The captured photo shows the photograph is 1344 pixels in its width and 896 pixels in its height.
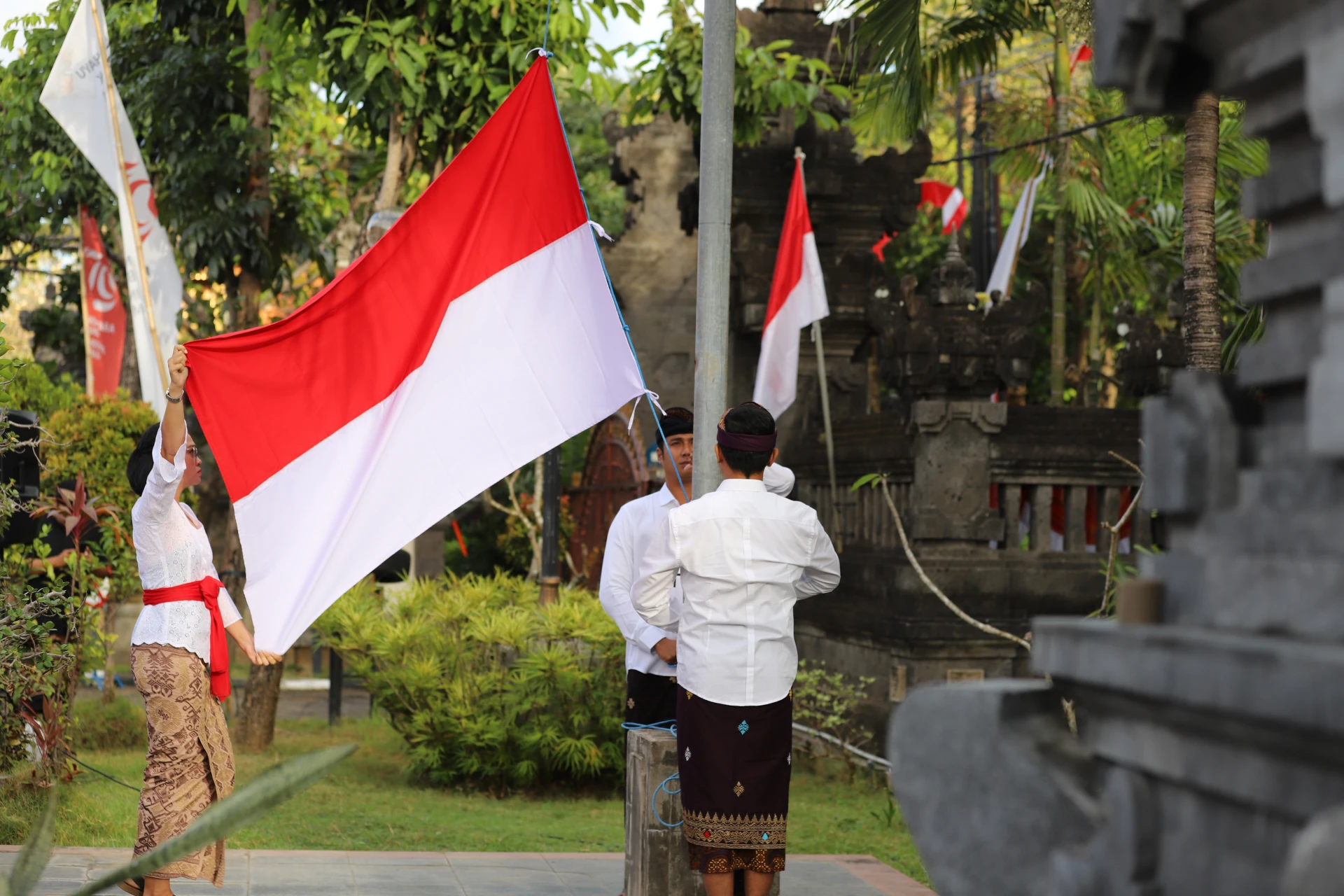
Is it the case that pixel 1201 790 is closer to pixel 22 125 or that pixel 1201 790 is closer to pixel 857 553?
pixel 857 553

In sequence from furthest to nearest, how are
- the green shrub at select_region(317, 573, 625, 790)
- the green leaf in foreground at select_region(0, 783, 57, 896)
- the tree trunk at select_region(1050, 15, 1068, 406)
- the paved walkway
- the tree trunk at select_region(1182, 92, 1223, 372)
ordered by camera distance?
the tree trunk at select_region(1050, 15, 1068, 406) < the green shrub at select_region(317, 573, 625, 790) < the tree trunk at select_region(1182, 92, 1223, 372) < the paved walkway < the green leaf in foreground at select_region(0, 783, 57, 896)

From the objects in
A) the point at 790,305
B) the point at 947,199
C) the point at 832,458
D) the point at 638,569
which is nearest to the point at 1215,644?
the point at 638,569

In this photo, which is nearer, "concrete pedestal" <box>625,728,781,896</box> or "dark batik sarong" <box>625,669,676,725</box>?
"concrete pedestal" <box>625,728,781,896</box>

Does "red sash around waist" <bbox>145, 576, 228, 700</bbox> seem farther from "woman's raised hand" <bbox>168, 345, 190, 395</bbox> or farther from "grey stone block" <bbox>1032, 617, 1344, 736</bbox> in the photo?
"grey stone block" <bbox>1032, 617, 1344, 736</bbox>

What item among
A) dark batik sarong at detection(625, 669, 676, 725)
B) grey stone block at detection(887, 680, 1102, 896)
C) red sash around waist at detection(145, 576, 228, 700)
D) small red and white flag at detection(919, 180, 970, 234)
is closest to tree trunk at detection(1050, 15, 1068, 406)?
small red and white flag at detection(919, 180, 970, 234)

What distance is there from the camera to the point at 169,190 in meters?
12.9

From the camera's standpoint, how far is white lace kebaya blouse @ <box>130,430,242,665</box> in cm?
546

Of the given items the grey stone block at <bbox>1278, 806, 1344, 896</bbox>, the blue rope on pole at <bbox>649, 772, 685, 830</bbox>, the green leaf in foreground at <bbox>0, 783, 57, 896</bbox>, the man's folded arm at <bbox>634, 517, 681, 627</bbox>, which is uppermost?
the man's folded arm at <bbox>634, 517, 681, 627</bbox>

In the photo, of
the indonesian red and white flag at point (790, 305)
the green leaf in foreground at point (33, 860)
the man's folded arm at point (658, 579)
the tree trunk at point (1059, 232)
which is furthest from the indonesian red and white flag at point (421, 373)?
the tree trunk at point (1059, 232)

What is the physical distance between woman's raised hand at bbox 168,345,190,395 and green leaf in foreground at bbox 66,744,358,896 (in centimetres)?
323

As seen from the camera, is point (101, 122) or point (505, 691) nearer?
point (505, 691)

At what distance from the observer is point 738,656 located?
4918 mm

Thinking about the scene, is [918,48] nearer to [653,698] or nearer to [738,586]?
[653,698]

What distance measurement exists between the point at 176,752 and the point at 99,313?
39.6 ft
